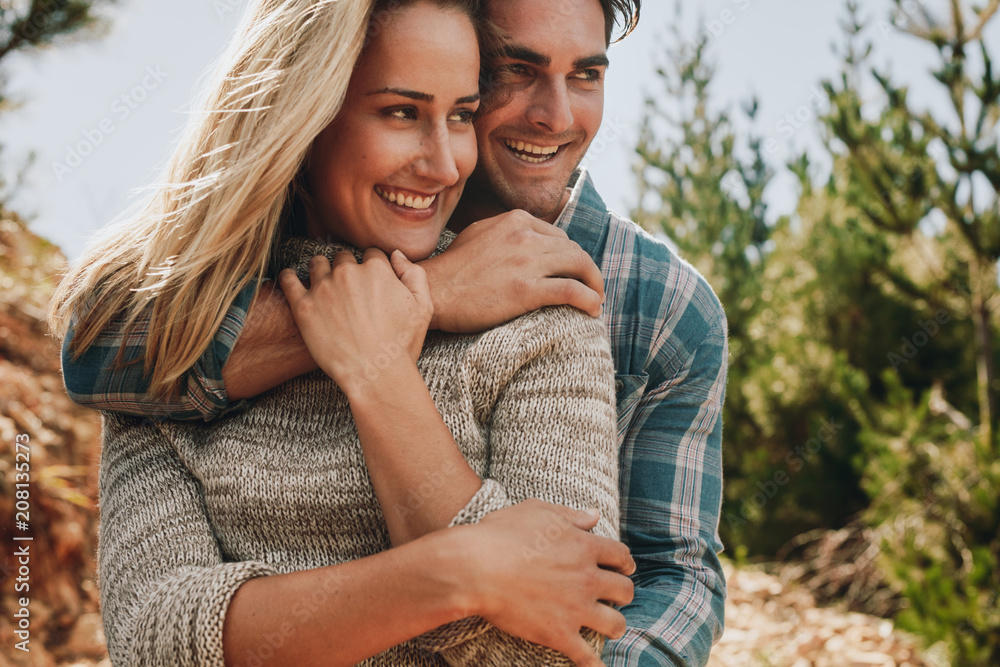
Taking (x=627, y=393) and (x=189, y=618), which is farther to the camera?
(x=627, y=393)

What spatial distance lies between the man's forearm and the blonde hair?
0.22 feet

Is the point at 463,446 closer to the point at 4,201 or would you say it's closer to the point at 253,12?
the point at 253,12

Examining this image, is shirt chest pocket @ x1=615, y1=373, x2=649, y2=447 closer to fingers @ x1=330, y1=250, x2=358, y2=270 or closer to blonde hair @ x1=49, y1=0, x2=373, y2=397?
fingers @ x1=330, y1=250, x2=358, y2=270

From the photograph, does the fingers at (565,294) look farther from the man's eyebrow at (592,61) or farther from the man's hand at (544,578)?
the man's eyebrow at (592,61)

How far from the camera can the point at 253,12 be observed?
5.59 ft

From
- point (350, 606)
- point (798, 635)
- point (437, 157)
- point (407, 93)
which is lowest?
point (798, 635)

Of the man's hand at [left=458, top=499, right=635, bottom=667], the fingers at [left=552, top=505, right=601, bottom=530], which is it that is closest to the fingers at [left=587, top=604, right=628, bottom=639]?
the man's hand at [left=458, top=499, right=635, bottom=667]

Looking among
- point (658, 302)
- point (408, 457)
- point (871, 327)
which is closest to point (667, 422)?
point (658, 302)

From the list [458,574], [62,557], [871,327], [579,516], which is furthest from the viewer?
[871,327]

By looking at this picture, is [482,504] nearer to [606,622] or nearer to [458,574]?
[458,574]

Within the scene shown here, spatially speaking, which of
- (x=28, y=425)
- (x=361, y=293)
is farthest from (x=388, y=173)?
(x=28, y=425)

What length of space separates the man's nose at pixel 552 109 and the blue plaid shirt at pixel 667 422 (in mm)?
249

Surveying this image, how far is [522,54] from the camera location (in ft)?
6.68

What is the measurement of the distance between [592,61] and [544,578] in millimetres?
1412
